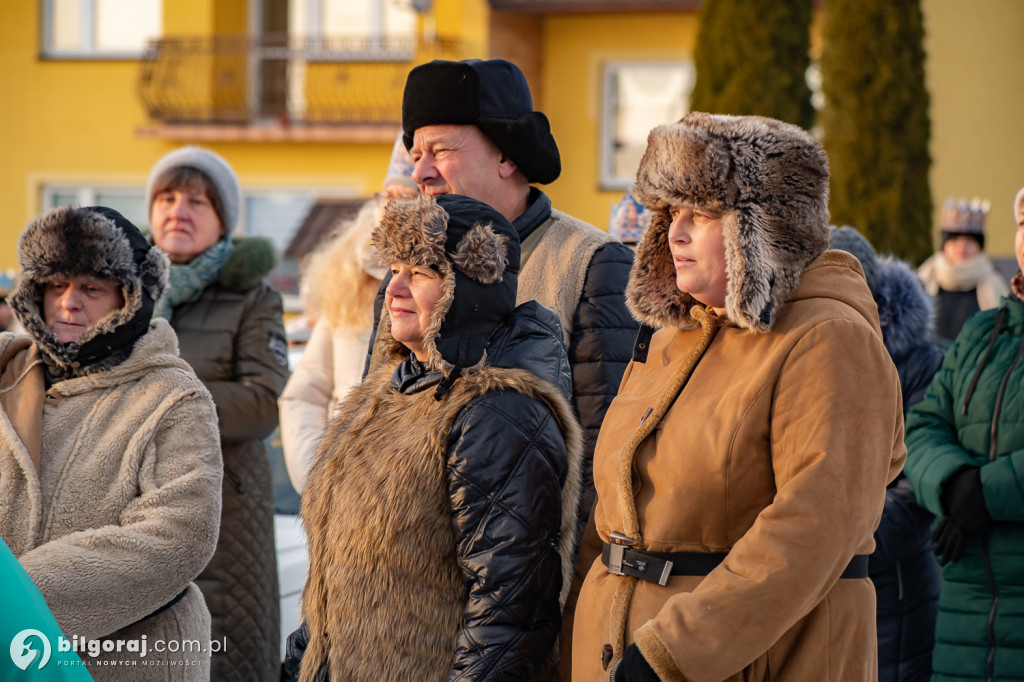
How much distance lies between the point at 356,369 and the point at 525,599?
203 cm

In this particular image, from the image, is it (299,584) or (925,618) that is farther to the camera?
(299,584)

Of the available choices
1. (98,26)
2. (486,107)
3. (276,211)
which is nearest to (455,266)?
(486,107)

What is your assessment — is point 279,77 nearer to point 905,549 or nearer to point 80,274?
point 80,274

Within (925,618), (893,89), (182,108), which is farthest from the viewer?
(182,108)

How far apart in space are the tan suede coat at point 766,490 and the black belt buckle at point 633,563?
19mm

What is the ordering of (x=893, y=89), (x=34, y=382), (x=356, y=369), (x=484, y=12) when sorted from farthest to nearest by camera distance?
(x=484, y=12), (x=893, y=89), (x=356, y=369), (x=34, y=382)

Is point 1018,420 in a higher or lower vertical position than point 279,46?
lower

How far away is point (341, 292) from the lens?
4309 millimetres

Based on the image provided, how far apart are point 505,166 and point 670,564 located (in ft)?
4.29

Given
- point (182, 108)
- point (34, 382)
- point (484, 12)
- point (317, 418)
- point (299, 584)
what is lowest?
point (299, 584)

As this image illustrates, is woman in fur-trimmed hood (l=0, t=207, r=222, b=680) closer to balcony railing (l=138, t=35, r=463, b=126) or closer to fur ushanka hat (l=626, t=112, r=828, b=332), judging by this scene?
fur ushanka hat (l=626, t=112, r=828, b=332)

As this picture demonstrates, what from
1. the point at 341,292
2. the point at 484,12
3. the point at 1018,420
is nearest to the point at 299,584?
the point at 341,292

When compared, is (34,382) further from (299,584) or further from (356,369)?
(299,584)

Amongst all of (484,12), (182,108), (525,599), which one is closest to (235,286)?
(525,599)
